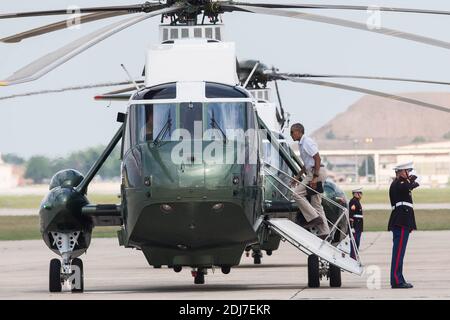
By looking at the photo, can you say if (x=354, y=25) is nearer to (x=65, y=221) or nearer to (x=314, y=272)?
(x=314, y=272)

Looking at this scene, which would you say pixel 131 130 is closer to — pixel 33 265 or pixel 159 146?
pixel 159 146

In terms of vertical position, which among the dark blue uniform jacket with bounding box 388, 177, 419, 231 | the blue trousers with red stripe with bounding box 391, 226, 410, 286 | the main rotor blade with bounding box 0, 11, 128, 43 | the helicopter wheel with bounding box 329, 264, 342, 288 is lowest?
the helicopter wheel with bounding box 329, 264, 342, 288

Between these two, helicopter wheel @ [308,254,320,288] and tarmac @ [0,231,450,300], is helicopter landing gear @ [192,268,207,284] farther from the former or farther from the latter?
helicopter wheel @ [308,254,320,288]

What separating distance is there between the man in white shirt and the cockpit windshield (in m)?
1.50

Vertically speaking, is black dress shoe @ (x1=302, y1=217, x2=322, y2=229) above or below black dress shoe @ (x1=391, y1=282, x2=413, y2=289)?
above

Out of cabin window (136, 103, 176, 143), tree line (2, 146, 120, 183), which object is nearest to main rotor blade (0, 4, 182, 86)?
cabin window (136, 103, 176, 143)

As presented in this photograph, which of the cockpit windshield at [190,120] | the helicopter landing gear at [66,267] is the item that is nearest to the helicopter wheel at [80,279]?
the helicopter landing gear at [66,267]

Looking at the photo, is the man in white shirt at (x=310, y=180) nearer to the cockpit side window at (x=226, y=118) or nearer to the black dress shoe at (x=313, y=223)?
the black dress shoe at (x=313, y=223)

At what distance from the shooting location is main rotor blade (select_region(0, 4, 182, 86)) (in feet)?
49.5

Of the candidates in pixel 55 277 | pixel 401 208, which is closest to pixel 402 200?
pixel 401 208

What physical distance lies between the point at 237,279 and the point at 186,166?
6337 millimetres

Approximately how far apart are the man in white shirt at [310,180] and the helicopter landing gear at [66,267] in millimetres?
3397
